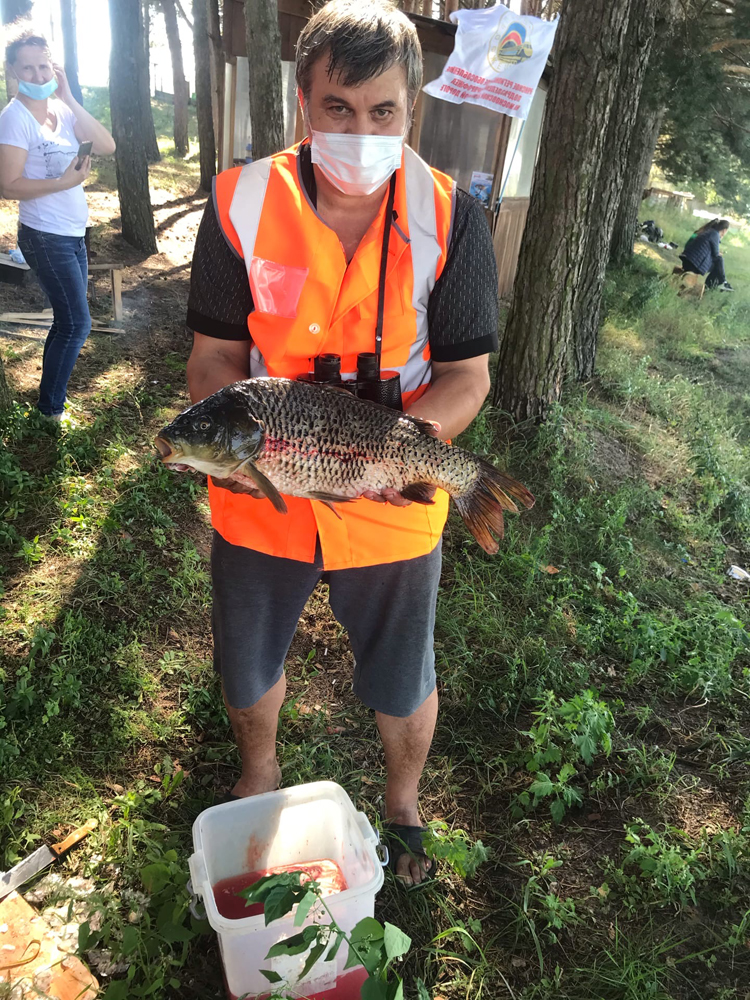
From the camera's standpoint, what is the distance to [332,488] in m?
2.13

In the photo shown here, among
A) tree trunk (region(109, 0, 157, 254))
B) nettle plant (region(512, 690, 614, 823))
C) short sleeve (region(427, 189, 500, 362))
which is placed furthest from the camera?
tree trunk (region(109, 0, 157, 254))

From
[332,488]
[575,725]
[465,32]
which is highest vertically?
[465,32]

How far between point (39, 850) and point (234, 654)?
117 cm

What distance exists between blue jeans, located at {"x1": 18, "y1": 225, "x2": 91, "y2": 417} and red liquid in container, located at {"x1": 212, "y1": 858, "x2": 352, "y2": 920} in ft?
13.4

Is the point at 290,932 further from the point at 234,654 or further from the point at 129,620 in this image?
the point at 129,620

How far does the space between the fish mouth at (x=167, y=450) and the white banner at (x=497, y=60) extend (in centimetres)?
797

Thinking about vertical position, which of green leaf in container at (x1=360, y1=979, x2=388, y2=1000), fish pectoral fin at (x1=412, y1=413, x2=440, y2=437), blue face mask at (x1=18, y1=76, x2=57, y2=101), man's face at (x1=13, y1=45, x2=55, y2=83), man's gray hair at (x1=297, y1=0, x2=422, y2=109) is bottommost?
green leaf in container at (x1=360, y1=979, x2=388, y2=1000)

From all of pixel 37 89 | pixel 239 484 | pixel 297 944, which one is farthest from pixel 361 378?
pixel 37 89

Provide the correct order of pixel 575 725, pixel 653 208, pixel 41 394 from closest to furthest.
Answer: pixel 575 725, pixel 41 394, pixel 653 208

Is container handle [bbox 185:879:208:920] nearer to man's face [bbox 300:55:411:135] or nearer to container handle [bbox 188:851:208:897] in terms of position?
container handle [bbox 188:851:208:897]

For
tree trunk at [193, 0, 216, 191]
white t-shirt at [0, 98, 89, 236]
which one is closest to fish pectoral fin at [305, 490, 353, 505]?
white t-shirt at [0, 98, 89, 236]

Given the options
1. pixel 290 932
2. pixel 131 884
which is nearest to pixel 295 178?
pixel 290 932

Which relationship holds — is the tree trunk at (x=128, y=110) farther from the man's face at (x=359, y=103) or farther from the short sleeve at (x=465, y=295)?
the short sleeve at (x=465, y=295)

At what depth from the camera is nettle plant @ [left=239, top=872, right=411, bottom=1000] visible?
1849mm
